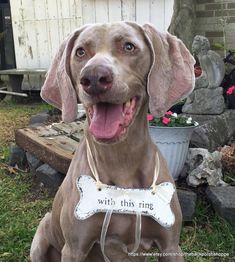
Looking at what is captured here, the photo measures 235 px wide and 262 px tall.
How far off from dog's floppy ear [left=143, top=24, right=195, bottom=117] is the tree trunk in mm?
3327

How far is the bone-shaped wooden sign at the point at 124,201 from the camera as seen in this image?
2020 millimetres

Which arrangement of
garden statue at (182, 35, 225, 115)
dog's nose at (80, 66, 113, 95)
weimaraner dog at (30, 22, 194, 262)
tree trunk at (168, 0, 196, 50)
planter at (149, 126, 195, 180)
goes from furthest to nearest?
tree trunk at (168, 0, 196, 50), garden statue at (182, 35, 225, 115), planter at (149, 126, 195, 180), weimaraner dog at (30, 22, 194, 262), dog's nose at (80, 66, 113, 95)

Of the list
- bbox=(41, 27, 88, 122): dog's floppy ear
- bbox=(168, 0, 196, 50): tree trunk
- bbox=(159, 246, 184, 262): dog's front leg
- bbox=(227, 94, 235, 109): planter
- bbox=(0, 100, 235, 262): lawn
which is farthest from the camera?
bbox=(168, 0, 196, 50): tree trunk

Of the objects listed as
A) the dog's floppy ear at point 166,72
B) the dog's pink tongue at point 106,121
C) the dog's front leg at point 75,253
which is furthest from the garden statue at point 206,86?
the dog's pink tongue at point 106,121

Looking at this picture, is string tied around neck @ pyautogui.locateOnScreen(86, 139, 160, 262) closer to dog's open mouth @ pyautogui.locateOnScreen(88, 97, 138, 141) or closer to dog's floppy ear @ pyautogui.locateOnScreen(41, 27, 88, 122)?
dog's floppy ear @ pyautogui.locateOnScreen(41, 27, 88, 122)

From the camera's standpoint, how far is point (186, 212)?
10.6ft

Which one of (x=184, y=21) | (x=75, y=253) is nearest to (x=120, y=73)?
(x=75, y=253)

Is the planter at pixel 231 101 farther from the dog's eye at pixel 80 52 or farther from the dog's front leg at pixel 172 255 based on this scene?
the dog's eye at pixel 80 52

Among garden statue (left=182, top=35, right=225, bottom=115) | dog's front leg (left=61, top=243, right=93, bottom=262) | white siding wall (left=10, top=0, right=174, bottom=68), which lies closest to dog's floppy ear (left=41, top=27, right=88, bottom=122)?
dog's front leg (left=61, top=243, right=93, bottom=262)

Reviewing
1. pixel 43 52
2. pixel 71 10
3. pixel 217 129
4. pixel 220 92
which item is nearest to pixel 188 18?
pixel 220 92

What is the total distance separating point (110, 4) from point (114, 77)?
5216mm

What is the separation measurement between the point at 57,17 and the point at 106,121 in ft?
18.7

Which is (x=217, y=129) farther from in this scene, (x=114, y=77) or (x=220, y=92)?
(x=114, y=77)

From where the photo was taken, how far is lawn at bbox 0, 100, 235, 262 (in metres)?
3.04
